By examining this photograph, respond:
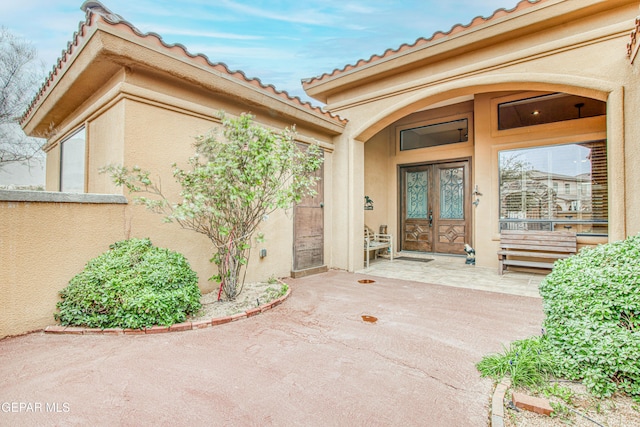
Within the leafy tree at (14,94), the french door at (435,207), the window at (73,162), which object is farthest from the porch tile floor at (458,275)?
the leafy tree at (14,94)

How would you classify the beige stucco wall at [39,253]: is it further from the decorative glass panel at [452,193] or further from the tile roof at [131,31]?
the decorative glass panel at [452,193]

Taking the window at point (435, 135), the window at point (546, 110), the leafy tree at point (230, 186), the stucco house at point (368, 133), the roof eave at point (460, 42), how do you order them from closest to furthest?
the stucco house at point (368, 133) → the leafy tree at point (230, 186) → the roof eave at point (460, 42) → the window at point (546, 110) → the window at point (435, 135)

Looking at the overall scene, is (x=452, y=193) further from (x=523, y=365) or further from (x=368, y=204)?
(x=523, y=365)

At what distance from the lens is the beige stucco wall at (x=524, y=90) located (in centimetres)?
386

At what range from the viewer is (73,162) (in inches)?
208

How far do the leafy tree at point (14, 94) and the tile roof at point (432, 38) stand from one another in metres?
8.11

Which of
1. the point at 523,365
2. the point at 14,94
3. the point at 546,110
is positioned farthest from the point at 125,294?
the point at 14,94

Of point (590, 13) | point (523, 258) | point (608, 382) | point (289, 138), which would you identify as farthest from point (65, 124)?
point (523, 258)

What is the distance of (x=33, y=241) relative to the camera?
299cm

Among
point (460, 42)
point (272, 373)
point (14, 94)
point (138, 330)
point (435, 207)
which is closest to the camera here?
point (272, 373)

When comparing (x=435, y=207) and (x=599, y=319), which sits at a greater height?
(x=435, y=207)

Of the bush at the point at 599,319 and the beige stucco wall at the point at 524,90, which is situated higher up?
the beige stucco wall at the point at 524,90

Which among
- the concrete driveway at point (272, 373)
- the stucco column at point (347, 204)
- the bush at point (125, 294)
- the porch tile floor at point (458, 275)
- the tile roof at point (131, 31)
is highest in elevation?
the tile roof at point (131, 31)

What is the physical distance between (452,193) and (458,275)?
3113 millimetres
